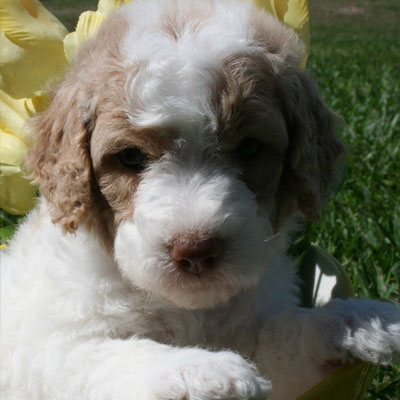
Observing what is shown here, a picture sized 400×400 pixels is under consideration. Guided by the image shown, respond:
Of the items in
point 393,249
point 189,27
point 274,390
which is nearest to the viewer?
point 189,27

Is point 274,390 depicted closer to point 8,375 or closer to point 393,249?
point 8,375

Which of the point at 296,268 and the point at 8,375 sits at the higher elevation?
the point at 296,268

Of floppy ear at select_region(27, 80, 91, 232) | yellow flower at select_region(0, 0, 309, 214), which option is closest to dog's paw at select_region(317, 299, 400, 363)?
floppy ear at select_region(27, 80, 91, 232)

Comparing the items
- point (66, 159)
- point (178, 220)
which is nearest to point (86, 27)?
point (66, 159)

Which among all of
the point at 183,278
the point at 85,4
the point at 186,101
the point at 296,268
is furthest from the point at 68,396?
the point at 85,4

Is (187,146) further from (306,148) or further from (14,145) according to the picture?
(14,145)

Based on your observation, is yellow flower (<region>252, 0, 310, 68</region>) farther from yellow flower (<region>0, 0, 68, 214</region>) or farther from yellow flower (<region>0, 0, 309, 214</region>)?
yellow flower (<region>0, 0, 68, 214</region>)
